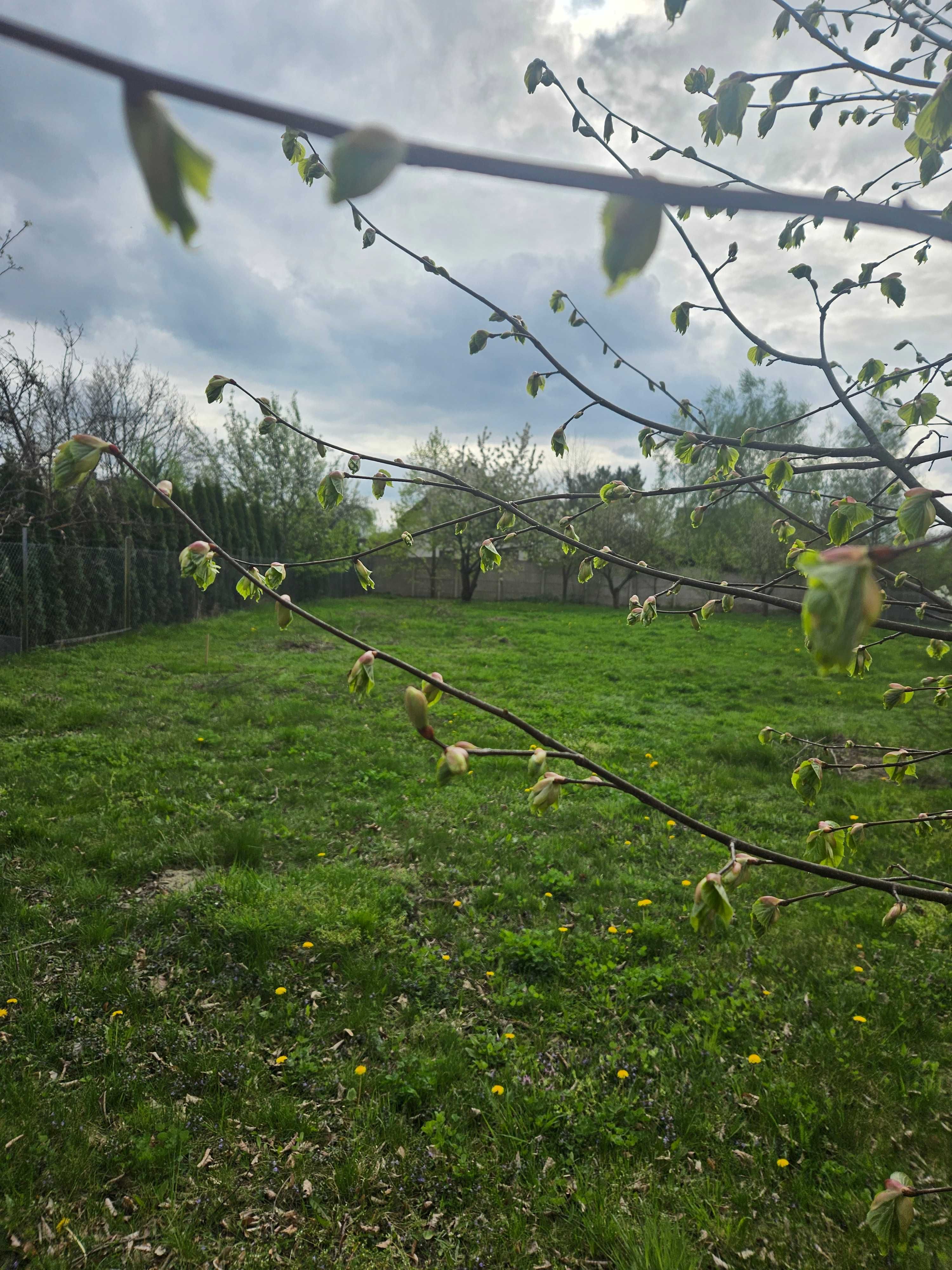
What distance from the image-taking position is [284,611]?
108cm

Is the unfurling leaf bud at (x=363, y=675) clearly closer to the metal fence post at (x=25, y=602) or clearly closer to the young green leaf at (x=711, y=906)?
the young green leaf at (x=711, y=906)

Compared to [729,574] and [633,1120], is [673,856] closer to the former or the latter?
[633,1120]

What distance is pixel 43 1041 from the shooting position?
2.59m

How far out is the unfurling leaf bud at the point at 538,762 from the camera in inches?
33.5

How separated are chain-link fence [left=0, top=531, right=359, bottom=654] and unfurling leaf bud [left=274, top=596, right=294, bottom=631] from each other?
278 inches

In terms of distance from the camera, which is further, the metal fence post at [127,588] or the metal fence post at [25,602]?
the metal fence post at [127,588]

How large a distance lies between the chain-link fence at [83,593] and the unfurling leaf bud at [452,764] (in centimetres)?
749

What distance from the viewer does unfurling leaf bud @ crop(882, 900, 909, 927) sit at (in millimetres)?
1327

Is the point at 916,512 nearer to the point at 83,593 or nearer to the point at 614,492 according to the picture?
the point at 614,492

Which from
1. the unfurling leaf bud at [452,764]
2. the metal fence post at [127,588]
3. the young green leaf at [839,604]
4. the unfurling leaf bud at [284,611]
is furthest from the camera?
the metal fence post at [127,588]

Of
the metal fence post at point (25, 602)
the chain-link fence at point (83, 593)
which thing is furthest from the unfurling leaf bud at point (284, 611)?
the metal fence post at point (25, 602)

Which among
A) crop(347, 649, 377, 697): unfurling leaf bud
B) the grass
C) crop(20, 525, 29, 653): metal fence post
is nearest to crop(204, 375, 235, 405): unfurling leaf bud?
crop(347, 649, 377, 697): unfurling leaf bud

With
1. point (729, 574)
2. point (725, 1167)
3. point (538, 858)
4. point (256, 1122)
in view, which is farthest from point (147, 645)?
point (729, 574)

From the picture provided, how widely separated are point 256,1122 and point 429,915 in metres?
1.40
